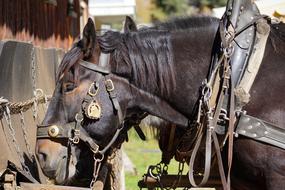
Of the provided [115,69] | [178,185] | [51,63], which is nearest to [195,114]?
[115,69]

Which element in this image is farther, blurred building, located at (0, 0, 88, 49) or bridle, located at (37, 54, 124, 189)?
blurred building, located at (0, 0, 88, 49)

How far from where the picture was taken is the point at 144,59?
12.3ft

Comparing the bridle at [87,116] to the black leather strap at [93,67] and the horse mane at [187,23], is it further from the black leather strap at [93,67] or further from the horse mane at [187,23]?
the horse mane at [187,23]

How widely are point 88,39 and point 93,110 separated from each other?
1.32 ft

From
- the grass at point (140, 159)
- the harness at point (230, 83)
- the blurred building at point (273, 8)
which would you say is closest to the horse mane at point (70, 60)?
the harness at point (230, 83)

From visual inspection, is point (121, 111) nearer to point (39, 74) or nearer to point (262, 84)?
point (262, 84)

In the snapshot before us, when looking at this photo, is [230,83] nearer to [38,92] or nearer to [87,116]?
[87,116]

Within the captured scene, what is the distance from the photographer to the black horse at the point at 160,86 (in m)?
3.55

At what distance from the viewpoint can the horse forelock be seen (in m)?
3.71

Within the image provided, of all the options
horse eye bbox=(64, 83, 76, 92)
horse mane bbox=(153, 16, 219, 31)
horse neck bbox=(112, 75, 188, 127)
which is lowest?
horse neck bbox=(112, 75, 188, 127)

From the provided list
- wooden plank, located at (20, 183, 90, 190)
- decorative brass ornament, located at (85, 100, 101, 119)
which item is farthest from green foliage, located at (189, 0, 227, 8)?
decorative brass ornament, located at (85, 100, 101, 119)

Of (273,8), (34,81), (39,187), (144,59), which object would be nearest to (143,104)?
(144,59)

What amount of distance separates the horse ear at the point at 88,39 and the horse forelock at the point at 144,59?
0.08m

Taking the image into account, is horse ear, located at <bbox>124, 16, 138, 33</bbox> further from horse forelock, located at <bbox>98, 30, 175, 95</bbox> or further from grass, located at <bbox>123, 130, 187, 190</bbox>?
grass, located at <bbox>123, 130, 187, 190</bbox>
